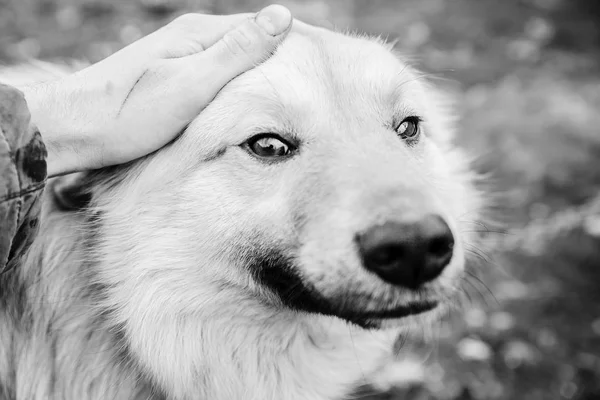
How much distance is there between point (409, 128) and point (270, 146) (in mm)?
720

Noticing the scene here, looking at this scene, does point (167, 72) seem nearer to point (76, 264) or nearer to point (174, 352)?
point (76, 264)

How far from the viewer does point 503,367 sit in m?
3.95

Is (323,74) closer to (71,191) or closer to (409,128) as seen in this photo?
(409,128)

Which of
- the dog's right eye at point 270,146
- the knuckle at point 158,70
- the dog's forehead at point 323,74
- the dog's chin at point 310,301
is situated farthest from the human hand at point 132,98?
the dog's chin at point 310,301

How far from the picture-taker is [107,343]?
8.12ft

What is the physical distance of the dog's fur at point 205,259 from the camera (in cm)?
234

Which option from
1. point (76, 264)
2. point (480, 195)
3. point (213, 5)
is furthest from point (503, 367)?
point (213, 5)

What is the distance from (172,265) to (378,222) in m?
0.93

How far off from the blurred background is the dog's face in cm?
80

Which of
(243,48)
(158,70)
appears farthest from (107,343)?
(243,48)

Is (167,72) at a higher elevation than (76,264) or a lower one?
higher

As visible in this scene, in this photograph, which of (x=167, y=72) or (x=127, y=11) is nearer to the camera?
(x=167, y=72)

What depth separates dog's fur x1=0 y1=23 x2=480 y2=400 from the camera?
2340 mm

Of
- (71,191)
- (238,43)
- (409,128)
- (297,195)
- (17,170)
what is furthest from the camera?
(409,128)
